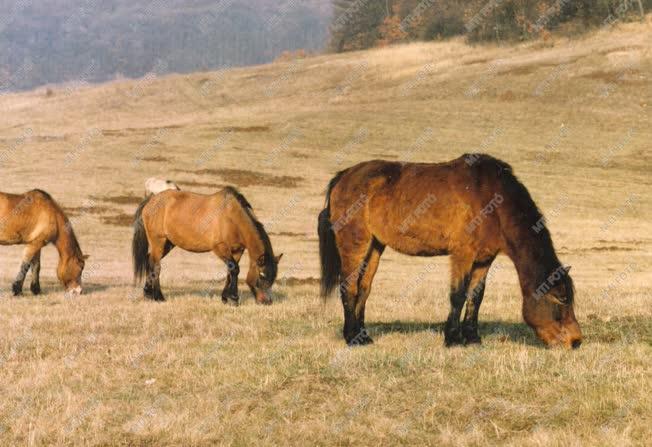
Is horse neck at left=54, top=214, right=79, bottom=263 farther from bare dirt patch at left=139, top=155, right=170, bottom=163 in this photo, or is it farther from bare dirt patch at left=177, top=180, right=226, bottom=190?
bare dirt patch at left=139, top=155, right=170, bottom=163

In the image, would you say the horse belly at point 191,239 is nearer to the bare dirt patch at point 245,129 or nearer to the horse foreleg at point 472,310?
the horse foreleg at point 472,310

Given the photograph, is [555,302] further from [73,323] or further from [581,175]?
[581,175]

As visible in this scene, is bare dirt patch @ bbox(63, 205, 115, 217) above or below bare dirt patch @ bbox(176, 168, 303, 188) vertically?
below

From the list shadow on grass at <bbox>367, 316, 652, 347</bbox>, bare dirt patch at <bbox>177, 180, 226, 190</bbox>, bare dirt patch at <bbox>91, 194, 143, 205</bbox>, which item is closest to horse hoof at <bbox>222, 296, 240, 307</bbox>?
shadow on grass at <bbox>367, 316, 652, 347</bbox>

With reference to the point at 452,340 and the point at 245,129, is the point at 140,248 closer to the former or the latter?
the point at 452,340

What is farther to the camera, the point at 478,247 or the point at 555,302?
the point at 478,247

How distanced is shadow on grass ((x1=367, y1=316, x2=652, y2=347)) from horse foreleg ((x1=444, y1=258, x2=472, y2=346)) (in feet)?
2.84

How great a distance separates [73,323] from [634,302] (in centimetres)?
988

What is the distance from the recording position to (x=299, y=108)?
62531 mm

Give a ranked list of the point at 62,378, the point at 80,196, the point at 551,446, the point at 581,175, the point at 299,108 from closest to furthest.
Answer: the point at 551,446, the point at 62,378, the point at 80,196, the point at 581,175, the point at 299,108

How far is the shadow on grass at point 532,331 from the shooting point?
9.84 meters

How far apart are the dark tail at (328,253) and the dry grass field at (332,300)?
820mm

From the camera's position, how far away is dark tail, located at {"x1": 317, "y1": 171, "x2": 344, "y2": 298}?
35.2 feet

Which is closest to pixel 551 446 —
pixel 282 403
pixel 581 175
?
pixel 282 403
